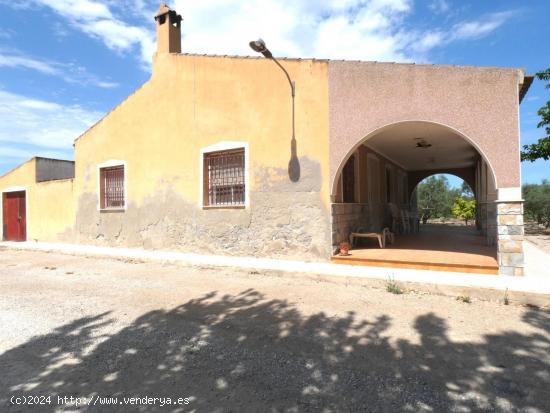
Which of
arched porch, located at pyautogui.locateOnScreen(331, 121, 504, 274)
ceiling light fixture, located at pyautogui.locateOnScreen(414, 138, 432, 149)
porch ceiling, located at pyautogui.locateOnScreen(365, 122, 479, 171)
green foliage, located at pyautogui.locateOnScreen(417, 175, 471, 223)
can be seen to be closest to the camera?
arched porch, located at pyautogui.locateOnScreen(331, 121, 504, 274)

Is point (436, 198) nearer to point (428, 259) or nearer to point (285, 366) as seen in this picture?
point (428, 259)

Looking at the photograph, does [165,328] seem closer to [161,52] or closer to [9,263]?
[9,263]

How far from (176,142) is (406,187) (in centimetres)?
1191

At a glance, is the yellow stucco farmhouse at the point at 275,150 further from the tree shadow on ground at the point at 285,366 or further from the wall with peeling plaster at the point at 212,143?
the tree shadow on ground at the point at 285,366

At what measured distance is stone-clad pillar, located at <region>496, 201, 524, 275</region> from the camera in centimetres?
537

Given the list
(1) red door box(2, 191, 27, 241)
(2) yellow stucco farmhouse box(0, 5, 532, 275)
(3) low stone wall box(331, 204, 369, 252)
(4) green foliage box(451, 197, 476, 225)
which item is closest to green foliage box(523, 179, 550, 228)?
(4) green foliage box(451, 197, 476, 225)

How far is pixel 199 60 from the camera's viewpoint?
8406mm

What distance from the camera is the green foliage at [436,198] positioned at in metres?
27.9

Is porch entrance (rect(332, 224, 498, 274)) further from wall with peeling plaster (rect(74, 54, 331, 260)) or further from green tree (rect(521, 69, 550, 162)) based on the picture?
green tree (rect(521, 69, 550, 162))

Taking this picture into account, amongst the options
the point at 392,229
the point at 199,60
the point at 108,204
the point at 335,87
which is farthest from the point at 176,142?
the point at 392,229

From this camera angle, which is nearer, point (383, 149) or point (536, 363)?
point (536, 363)

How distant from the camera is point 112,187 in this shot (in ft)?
34.5

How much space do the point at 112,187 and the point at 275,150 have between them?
588cm

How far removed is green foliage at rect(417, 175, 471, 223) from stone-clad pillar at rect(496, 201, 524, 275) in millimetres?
23088
